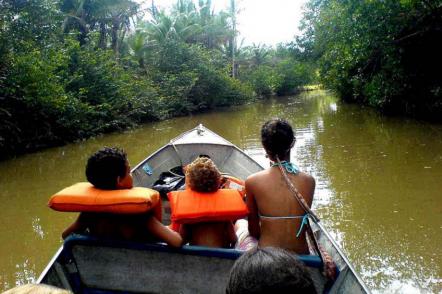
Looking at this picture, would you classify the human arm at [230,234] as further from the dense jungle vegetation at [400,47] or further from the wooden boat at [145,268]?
the dense jungle vegetation at [400,47]

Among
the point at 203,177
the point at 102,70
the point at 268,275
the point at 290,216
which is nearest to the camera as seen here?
the point at 268,275

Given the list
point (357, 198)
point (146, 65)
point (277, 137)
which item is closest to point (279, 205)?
point (277, 137)

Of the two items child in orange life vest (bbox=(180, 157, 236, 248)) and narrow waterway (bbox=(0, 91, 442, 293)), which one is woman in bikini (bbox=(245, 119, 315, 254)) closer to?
child in orange life vest (bbox=(180, 157, 236, 248))

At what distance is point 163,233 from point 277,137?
0.88 m

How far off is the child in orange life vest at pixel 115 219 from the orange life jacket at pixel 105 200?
0.09m

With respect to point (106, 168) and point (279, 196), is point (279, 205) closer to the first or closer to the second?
point (279, 196)

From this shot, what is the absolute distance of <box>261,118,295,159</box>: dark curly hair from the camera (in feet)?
8.46

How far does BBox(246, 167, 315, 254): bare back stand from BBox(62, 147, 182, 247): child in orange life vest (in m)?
0.52

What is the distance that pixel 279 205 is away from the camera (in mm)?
2506

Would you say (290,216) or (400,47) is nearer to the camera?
(290,216)

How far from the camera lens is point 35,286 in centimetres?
93

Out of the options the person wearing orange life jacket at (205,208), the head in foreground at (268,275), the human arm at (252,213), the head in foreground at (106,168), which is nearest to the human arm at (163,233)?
the person wearing orange life jacket at (205,208)

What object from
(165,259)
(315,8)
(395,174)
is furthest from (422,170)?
(315,8)

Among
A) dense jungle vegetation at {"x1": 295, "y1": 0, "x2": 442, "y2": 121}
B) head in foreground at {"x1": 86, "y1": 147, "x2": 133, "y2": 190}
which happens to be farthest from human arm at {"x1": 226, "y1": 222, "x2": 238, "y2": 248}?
dense jungle vegetation at {"x1": 295, "y1": 0, "x2": 442, "y2": 121}
